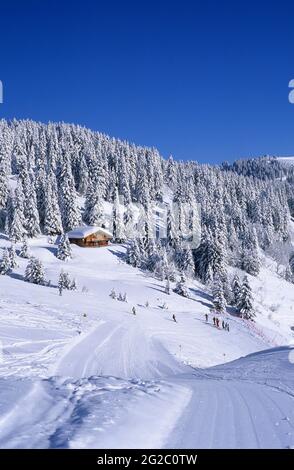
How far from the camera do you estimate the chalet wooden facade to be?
74125 mm

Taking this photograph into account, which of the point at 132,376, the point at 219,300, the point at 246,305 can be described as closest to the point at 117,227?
the point at 219,300

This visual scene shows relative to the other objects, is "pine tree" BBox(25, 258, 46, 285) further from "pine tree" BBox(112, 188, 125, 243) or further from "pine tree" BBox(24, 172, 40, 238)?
"pine tree" BBox(112, 188, 125, 243)

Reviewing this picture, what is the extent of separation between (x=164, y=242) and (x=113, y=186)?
2742cm

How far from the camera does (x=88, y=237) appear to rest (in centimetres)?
7444

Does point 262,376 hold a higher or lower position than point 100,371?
higher

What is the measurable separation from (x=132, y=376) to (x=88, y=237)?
5788 centimetres

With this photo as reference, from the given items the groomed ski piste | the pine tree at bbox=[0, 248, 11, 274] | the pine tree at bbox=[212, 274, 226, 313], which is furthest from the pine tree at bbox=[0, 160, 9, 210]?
the pine tree at bbox=[212, 274, 226, 313]

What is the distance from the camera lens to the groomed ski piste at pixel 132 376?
6.72 metres

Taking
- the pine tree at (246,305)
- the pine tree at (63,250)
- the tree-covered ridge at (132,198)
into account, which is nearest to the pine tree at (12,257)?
the pine tree at (63,250)

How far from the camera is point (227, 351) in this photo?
104 feet

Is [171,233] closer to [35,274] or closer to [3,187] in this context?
[3,187]

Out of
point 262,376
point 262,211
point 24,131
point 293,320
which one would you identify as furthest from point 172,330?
point 24,131

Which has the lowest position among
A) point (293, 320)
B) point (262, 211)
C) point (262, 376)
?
point (293, 320)
